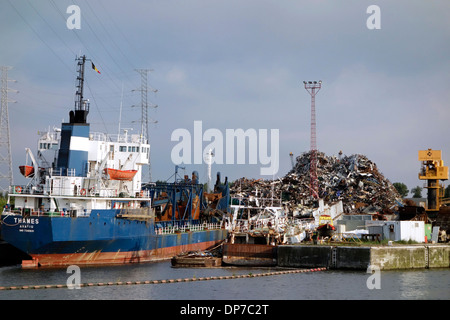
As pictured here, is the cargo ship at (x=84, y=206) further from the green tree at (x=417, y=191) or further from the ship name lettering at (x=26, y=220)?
the green tree at (x=417, y=191)

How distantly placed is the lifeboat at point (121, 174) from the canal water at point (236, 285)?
770cm

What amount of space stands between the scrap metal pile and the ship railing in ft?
20.1

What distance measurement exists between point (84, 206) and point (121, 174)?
4103 mm

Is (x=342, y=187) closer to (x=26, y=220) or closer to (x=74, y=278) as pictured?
(x=26, y=220)

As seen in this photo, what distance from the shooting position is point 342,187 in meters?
73.6

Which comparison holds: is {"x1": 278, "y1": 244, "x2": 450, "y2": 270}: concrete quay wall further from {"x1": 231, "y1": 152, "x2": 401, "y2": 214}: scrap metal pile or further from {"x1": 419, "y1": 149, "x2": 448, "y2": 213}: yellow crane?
{"x1": 231, "y1": 152, "x2": 401, "y2": 214}: scrap metal pile

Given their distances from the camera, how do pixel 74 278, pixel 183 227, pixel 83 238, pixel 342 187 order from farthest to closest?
1. pixel 342 187
2. pixel 183 227
3. pixel 83 238
4. pixel 74 278

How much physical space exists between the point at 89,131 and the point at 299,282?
74.8ft

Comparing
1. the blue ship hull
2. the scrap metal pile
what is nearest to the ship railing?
the blue ship hull

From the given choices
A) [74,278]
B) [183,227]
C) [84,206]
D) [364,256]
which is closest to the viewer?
[74,278]

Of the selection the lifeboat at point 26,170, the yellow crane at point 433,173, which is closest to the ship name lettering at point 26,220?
the lifeboat at point 26,170

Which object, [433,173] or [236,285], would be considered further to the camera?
[433,173]

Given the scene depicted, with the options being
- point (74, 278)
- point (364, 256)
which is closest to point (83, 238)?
point (74, 278)
